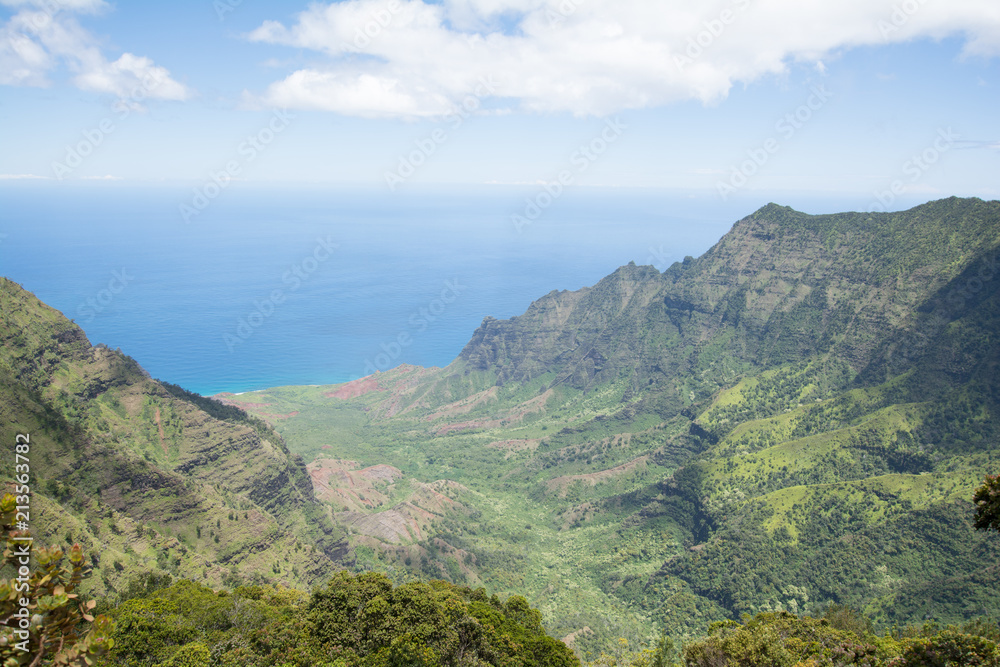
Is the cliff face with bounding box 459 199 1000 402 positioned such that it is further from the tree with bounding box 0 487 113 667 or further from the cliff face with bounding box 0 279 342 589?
the tree with bounding box 0 487 113 667

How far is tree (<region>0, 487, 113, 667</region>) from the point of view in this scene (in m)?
8.73

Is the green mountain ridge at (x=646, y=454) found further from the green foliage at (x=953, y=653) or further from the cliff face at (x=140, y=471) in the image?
the green foliage at (x=953, y=653)

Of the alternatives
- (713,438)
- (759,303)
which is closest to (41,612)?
(713,438)

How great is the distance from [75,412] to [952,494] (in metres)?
116

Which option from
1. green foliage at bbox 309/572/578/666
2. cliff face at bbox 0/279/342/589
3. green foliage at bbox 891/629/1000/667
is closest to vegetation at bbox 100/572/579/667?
green foliage at bbox 309/572/578/666

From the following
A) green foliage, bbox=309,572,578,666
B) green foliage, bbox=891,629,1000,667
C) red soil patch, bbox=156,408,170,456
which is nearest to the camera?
green foliage, bbox=891,629,1000,667

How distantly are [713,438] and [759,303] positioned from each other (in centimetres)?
4619

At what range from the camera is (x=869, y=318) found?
12175 centimetres

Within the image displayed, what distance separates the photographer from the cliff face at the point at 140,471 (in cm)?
5619

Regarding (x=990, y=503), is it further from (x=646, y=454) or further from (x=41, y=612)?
(x=646, y=454)

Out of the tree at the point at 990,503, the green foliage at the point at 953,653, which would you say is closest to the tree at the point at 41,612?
the tree at the point at 990,503

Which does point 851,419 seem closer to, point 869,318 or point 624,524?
point 869,318

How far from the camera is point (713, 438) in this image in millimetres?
117750

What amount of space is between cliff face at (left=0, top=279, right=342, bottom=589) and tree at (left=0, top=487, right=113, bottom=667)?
162 feet
